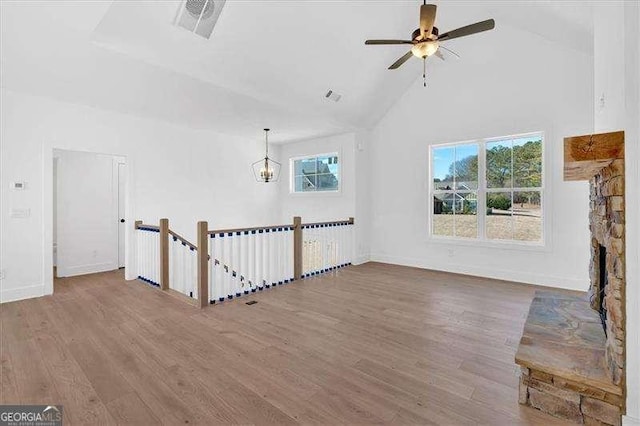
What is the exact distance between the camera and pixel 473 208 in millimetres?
5195

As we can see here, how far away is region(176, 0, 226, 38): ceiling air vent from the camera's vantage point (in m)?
3.24

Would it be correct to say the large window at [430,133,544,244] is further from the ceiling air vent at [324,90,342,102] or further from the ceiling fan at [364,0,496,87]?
the ceiling fan at [364,0,496,87]

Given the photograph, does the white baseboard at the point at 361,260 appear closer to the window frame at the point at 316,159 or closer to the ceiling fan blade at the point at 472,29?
the window frame at the point at 316,159

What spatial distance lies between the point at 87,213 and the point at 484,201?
7068 millimetres

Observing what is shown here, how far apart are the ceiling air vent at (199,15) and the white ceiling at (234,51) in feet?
0.24

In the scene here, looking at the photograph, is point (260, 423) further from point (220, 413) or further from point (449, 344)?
point (449, 344)

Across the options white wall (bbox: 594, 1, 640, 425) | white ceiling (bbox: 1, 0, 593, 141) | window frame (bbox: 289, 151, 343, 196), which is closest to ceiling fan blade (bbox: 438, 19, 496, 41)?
white ceiling (bbox: 1, 0, 593, 141)

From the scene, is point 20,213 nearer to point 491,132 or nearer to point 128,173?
point 128,173

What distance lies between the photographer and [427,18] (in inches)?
105

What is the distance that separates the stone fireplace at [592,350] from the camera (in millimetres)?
1569

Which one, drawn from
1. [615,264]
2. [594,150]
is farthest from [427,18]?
[615,264]

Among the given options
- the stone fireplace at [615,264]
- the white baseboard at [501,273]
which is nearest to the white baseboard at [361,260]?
the white baseboard at [501,273]

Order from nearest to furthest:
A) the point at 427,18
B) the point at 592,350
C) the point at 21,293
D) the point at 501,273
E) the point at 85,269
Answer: the point at 592,350, the point at 427,18, the point at 21,293, the point at 501,273, the point at 85,269

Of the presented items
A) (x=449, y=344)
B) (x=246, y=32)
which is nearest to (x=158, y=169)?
(x=246, y=32)
